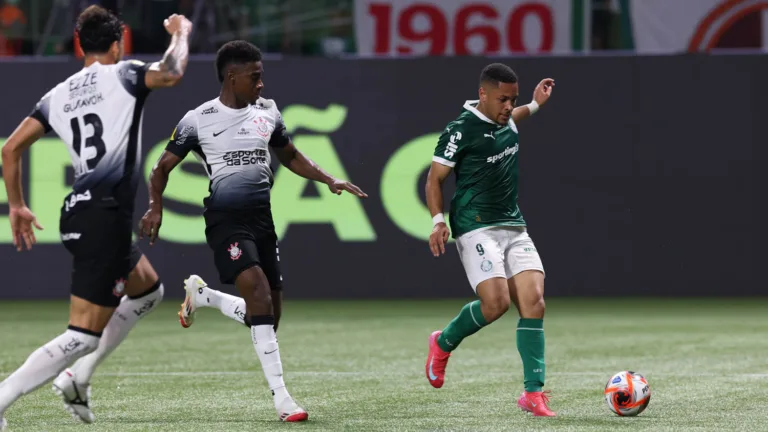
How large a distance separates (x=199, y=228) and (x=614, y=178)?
5099mm

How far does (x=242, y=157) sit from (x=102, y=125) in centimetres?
134

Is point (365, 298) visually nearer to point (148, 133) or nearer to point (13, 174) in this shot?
point (148, 133)

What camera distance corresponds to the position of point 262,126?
8453 millimetres

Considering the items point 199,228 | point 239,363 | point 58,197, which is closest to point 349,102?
point 199,228

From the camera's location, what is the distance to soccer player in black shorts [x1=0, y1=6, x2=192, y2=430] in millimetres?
7105

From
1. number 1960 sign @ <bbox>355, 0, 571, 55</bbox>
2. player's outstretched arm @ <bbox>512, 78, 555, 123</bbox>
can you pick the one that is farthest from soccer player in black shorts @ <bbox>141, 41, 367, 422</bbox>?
number 1960 sign @ <bbox>355, 0, 571, 55</bbox>

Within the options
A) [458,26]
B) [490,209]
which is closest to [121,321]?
[490,209]

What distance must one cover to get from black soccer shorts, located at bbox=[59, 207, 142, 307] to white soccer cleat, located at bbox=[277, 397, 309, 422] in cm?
130

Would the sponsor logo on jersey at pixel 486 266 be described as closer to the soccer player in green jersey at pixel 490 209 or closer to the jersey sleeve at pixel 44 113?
the soccer player in green jersey at pixel 490 209

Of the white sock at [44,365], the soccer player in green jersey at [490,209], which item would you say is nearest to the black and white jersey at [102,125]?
the white sock at [44,365]

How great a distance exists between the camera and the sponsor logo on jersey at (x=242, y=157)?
8391 millimetres

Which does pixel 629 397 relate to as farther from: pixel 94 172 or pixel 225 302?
pixel 94 172

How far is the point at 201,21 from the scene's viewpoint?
60.4 ft

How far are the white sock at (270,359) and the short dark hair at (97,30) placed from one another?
6.36 feet
